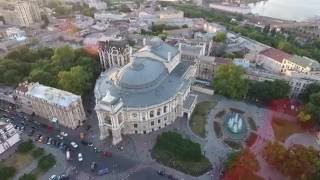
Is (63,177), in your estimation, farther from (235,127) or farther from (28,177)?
(235,127)

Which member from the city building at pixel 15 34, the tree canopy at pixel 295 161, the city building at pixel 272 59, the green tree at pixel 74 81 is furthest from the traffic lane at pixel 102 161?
the city building at pixel 15 34

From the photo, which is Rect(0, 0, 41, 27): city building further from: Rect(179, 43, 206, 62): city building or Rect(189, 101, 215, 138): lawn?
Rect(189, 101, 215, 138): lawn

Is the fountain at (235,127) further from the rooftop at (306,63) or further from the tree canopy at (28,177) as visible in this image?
the tree canopy at (28,177)

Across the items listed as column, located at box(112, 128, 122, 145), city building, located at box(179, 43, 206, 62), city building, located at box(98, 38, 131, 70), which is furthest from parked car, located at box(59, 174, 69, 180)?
city building, located at box(179, 43, 206, 62)

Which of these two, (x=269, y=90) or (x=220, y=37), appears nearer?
(x=269, y=90)

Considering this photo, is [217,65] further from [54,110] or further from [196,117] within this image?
[54,110]

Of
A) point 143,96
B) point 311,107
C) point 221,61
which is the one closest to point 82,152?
point 143,96

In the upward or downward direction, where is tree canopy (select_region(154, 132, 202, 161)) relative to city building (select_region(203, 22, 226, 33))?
downward
